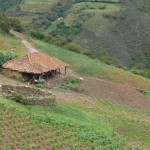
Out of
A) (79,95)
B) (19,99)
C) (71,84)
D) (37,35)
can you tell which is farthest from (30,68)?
(37,35)

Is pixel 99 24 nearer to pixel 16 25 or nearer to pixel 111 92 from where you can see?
pixel 16 25

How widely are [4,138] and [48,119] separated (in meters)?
5.36

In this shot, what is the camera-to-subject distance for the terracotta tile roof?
5134cm

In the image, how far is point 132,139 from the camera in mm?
34906

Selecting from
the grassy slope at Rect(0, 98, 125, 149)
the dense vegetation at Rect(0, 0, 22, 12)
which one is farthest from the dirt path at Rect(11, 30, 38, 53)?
the dense vegetation at Rect(0, 0, 22, 12)

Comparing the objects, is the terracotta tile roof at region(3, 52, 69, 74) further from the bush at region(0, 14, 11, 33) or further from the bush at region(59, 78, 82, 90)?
the bush at region(0, 14, 11, 33)

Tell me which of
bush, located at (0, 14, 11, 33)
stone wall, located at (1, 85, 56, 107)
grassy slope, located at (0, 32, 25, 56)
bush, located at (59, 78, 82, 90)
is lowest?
bush, located at (59, 78, 82, 90)

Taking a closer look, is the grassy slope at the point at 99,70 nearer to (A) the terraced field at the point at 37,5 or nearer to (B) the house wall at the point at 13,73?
(B) the house wall at the point at 13,73

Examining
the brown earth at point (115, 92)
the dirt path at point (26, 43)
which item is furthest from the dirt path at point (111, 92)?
the dirt path at point (26, 43)

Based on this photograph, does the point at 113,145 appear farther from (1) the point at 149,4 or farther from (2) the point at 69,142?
(1) the point at 149,4

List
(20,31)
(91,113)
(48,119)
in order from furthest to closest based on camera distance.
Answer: (20,31)
(91,113)
(48,119)

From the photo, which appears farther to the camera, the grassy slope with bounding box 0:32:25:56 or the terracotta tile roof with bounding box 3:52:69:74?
the grassy slope with bounding box 0:32:25:56

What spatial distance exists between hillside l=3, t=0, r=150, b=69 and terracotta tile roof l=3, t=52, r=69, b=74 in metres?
51.5

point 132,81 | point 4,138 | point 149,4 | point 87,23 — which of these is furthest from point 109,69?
point 149,4
